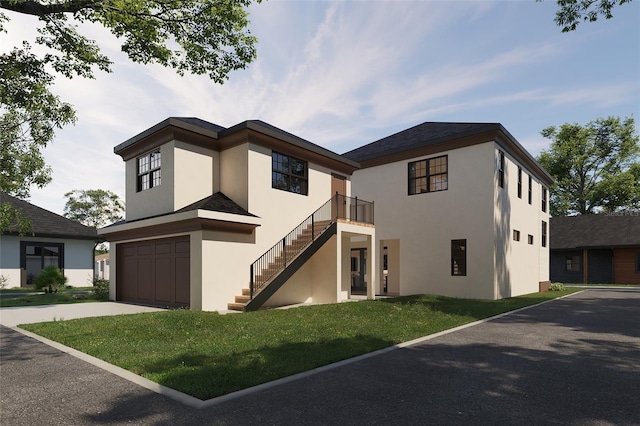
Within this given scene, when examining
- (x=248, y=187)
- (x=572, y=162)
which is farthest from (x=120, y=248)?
(x=572, y=162)

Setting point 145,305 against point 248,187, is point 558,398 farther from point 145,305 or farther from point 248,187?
point 145,305

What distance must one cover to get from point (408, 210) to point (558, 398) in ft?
52.5

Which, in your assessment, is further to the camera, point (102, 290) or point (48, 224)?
point (48, 224)

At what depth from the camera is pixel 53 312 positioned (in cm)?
1287

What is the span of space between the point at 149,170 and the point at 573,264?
3559cm

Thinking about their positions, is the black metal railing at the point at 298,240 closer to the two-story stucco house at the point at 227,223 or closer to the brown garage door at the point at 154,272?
the two-story stucco house at the point at 227,223

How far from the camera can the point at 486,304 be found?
15.1 meters

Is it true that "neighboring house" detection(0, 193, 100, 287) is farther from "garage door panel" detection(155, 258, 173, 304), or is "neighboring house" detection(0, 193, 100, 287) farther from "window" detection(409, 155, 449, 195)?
"window" detection(409, 155, 449, 195)

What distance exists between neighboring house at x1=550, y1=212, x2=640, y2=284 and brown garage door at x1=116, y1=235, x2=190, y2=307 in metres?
32.7

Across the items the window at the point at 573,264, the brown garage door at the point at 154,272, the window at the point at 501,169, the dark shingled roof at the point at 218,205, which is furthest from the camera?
the window at the point at 573,264

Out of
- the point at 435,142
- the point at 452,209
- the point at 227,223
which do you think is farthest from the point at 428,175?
the point at 227,223

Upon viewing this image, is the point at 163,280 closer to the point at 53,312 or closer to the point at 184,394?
the point at 53,312

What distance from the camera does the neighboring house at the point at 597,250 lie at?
31906 millimetres

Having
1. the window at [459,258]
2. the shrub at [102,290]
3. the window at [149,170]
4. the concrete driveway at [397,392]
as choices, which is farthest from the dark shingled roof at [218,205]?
the window at [459,258]
